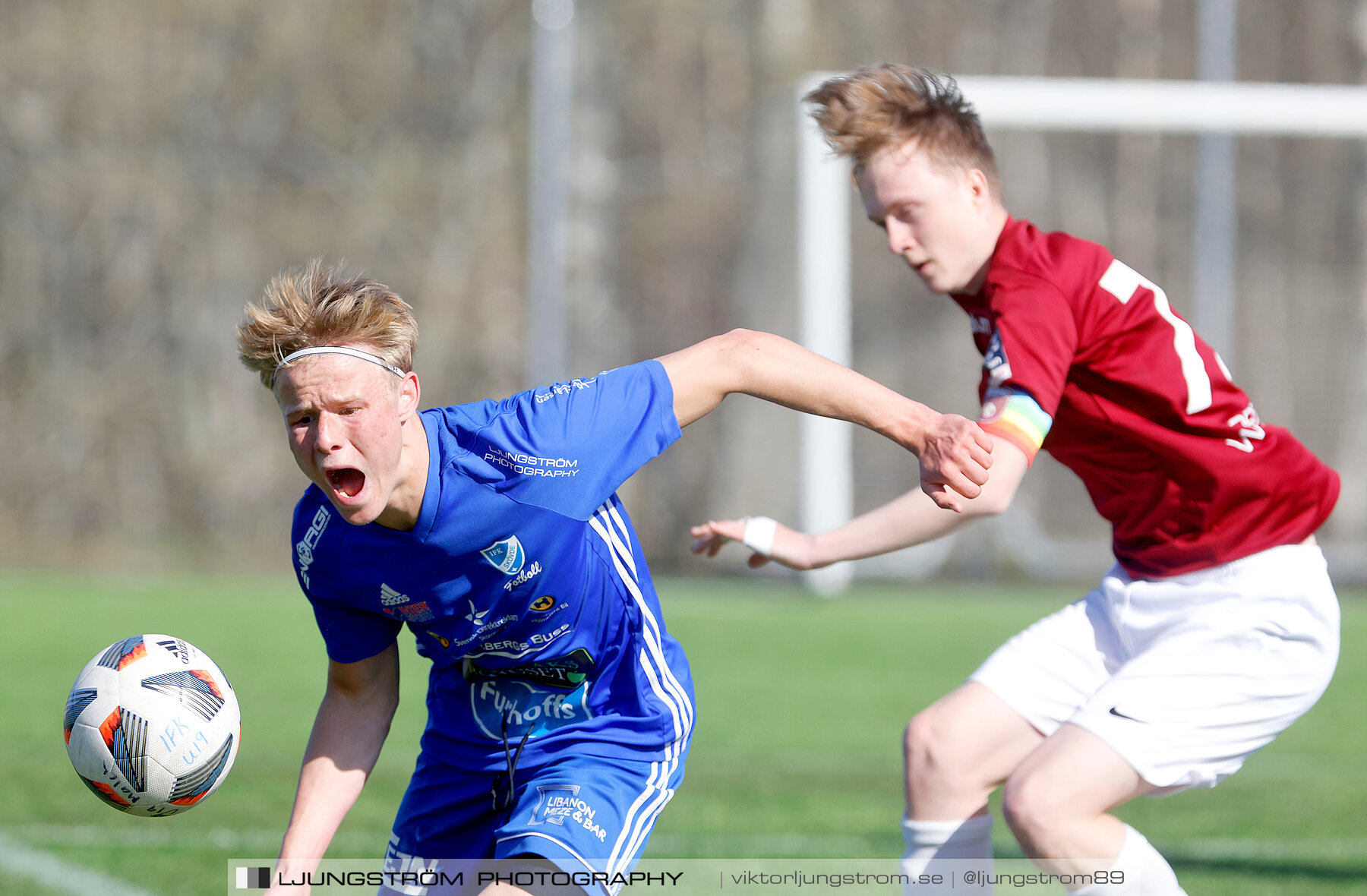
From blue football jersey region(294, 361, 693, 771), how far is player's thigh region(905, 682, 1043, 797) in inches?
21.4

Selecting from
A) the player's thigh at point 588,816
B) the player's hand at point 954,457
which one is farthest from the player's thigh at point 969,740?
the player's hand at point 954,457

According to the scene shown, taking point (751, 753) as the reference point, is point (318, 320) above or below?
above

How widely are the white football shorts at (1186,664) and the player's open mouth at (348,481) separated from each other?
154cm

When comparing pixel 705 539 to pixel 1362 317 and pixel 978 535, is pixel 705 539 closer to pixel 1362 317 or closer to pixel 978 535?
pixel 978 535

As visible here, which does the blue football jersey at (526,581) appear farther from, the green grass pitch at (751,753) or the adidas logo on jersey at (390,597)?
the green grass pitch at (751,753)

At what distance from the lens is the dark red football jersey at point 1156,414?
3246mm

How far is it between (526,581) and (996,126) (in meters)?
10.3

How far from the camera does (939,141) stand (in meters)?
3.51

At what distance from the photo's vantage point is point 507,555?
2.86 metres

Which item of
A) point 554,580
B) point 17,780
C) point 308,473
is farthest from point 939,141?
point 17,780

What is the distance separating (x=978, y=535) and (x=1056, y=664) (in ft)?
37.4

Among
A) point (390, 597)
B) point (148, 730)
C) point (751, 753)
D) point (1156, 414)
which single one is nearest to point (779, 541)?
point (1156, 414)

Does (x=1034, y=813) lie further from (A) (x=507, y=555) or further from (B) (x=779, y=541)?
(A) (x=507, y=555)

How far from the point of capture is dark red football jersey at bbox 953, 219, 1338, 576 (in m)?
3.25
